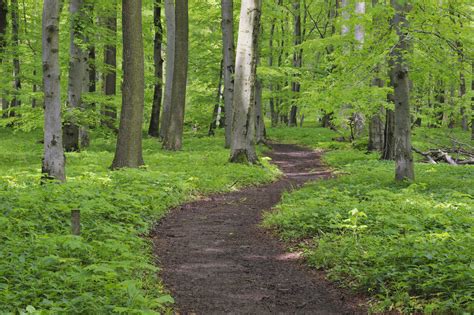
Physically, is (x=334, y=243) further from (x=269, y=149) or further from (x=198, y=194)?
(x=269, y=149)

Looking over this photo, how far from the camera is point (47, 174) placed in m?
8.86

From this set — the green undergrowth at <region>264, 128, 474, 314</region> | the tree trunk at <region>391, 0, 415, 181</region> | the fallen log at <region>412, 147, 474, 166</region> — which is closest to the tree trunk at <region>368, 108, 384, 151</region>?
the fallen log at <region>412, 147, 474, 166</region>

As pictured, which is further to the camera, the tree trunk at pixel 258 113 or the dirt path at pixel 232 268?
the tree trunk at pixel 258 113

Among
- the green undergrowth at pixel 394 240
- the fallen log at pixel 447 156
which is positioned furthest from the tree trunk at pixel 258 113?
the green undergrowth at pixel 394 240

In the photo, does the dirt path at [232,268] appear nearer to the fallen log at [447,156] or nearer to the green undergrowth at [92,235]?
the green undergrowth at [92,235]

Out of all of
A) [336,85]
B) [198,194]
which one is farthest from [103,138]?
[336,85]

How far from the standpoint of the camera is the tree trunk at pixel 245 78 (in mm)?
14195

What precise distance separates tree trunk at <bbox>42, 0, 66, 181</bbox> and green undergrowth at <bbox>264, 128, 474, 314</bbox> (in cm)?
421

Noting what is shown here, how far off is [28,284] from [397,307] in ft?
11.5

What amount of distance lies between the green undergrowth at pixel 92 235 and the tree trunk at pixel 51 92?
0.55 m

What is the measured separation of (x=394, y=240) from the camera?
19.1 ft

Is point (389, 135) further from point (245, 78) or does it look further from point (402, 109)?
point (402, 109)

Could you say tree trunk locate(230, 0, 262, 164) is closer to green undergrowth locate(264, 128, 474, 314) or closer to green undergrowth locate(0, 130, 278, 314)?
green undergrowth locate(0, 130, 278, 314)

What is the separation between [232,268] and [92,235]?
1.90 m
